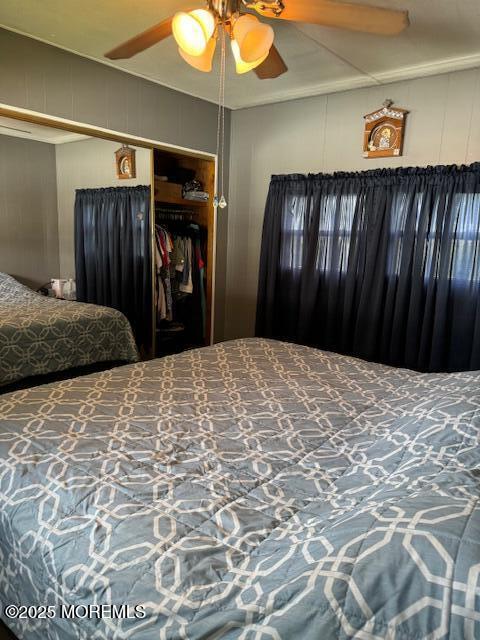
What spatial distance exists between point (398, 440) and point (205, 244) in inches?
126

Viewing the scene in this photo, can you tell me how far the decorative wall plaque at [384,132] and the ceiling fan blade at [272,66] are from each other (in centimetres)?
128

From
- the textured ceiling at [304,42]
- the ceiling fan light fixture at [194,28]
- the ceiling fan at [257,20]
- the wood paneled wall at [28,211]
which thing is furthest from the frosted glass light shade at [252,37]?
the wood paneled wall at [28,211]

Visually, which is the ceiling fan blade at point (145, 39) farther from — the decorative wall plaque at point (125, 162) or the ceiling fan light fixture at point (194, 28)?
the decorative wall plaque at point (125, 162)

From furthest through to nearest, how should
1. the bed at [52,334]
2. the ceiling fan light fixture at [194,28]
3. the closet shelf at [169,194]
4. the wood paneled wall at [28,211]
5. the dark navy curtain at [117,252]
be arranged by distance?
A: 1. the closet shelf at [169,194]
2. the dark navy curtain at [117,252]
3. the wood paneled wall at [28,211]
4. the bed at [52,334]
5. the ceiling fan light fixture at [194,28]

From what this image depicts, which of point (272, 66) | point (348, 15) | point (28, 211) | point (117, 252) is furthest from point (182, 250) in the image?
point (348, 15)

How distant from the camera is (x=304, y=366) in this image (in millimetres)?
2104

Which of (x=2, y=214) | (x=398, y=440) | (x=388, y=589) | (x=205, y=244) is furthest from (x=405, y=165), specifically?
(x=388, y=589)

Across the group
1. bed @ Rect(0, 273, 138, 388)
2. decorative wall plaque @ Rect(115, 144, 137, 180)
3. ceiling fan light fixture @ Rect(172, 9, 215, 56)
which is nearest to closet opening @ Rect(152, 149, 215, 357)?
decorative wall plaque @ Rect(115, 144, 137, 180)

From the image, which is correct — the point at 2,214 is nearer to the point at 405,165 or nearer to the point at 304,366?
the point at 304,366

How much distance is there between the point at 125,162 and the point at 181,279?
115 cm

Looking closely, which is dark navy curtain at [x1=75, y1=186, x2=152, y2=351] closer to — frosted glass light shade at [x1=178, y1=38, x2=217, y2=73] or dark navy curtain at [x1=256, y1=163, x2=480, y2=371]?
dark navy curtain at [x1=256, y1=163, x2=480, y2=371]

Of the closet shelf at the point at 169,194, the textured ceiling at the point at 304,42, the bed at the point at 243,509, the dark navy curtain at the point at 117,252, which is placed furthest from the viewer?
the closet shelf at the point at 169,194

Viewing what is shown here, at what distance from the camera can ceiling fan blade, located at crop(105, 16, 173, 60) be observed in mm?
1794

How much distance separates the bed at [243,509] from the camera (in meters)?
0.69
